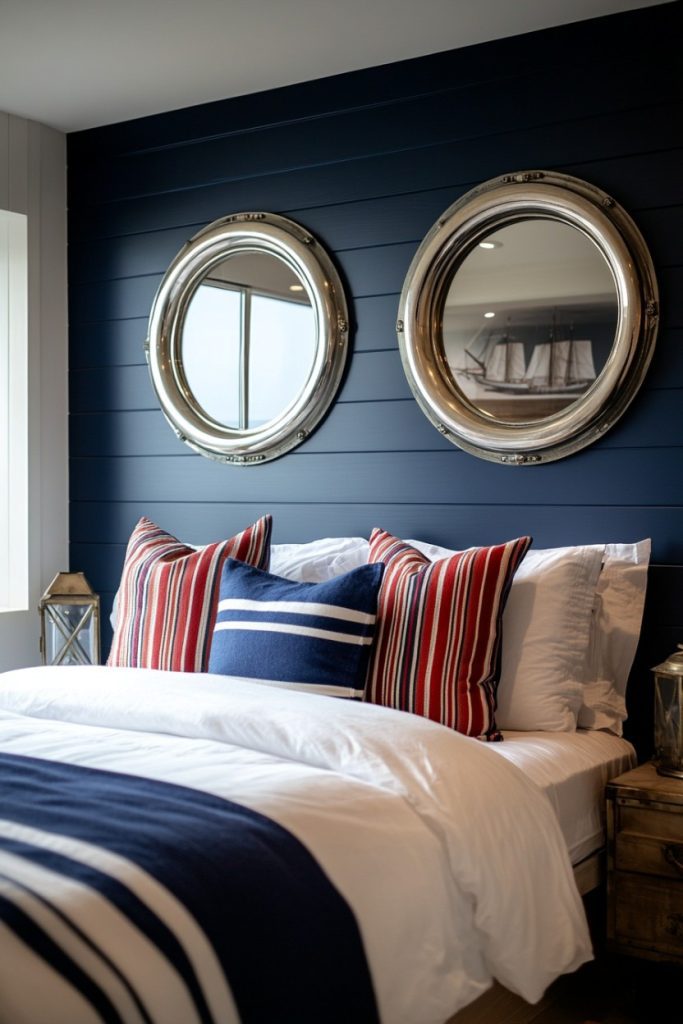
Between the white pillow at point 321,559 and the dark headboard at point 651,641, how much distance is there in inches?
30.8

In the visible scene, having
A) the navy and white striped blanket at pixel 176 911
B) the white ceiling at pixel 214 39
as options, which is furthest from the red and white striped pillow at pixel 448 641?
the white ceiling at pixel 214 39

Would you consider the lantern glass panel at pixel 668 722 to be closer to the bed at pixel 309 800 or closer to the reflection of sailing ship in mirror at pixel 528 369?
the bed at pixel 309 800

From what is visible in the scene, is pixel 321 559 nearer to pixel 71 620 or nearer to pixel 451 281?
pixel 451 281

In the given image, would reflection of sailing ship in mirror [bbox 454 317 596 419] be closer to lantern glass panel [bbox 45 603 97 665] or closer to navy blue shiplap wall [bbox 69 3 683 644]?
navy blue shiplap wall [bbox 69 3 683 644]

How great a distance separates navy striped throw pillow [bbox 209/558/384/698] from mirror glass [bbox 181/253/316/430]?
3.11ft

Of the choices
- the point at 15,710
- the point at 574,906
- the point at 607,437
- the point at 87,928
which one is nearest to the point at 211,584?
the point at 15,710

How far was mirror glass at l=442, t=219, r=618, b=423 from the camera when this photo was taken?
9.84 feet

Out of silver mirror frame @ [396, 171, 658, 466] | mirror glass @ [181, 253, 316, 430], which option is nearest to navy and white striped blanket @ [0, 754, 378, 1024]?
silver mirror frame @ [396, 171, 658, 466]

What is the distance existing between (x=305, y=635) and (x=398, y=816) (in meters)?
0.79

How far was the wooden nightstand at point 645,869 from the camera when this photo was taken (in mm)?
2430

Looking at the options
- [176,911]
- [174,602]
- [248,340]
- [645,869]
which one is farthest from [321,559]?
[176,911]

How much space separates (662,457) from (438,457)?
656 millimetres

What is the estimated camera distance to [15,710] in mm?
2746

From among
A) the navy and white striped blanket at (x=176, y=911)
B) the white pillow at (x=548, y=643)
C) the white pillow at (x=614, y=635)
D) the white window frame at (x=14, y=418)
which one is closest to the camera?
the navy and white striped blanket at (x=176, y=911)
